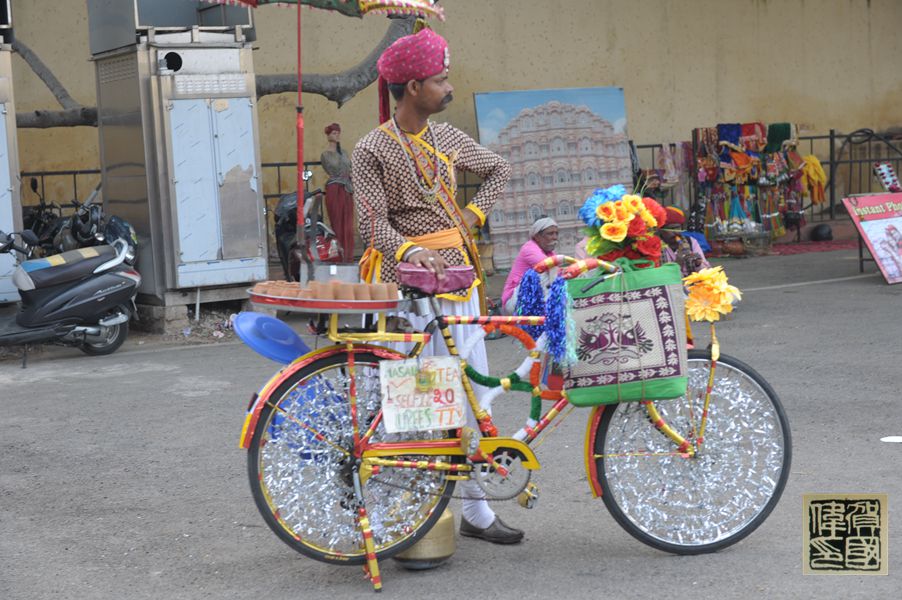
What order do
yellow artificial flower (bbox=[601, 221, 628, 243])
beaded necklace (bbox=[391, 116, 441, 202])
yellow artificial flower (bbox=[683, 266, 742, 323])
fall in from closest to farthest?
yellow artificial flower (bbox=[601, 221, 628, 243])
yellow artificial flower (bbox=[683, 266, 742, 323])
beaded necklace (bbox=[391, 116, 441, 202])

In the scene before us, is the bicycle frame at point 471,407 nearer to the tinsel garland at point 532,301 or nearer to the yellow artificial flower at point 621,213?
the tinsel garland at point 532,301

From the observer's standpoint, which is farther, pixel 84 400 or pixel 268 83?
pixel 268 83

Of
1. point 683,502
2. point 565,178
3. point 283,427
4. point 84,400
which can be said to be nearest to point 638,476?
point 683,502

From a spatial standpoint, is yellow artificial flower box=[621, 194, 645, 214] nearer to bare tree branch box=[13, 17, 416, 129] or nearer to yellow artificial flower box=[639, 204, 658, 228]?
yellow artificial flower box=[639, 204, 658, 228]

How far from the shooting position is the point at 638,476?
4617mm

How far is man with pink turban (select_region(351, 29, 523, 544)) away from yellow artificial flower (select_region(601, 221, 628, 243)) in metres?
0.54

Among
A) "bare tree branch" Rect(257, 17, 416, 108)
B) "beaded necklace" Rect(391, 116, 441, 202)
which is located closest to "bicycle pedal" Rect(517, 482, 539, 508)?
"beaded necklace" Rect(391, 116, 441, 202)

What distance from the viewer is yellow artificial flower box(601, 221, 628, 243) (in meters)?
4.46

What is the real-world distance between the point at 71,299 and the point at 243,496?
4362 millimetres

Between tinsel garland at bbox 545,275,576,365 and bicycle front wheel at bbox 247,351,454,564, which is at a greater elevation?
tinsel garland at bbox 545,275,576,365

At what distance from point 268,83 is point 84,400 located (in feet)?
16.6

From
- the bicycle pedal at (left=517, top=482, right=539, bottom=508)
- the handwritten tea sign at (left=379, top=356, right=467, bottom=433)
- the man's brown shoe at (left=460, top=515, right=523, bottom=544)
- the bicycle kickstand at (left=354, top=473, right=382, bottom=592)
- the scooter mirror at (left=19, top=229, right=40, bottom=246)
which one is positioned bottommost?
the man's brown shoe at (left=460, top=515, right=523, bottom=544)

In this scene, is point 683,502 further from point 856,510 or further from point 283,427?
point 283,427

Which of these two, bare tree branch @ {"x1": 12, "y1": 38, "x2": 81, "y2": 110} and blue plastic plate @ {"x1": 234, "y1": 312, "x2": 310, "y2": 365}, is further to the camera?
bare tree branch @ {"x1": 12, "y1": 38, "x2": 81, "y2": 110}
